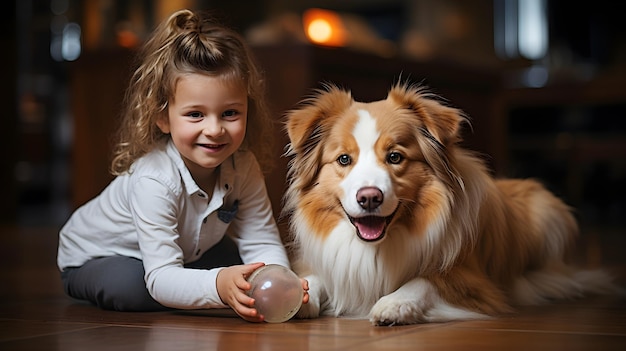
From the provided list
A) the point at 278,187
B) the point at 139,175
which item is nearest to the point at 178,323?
the point at 139,175

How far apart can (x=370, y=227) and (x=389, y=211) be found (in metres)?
0.08

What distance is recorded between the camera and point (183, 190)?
2.39 metres

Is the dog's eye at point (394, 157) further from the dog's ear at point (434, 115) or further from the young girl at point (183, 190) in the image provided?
the young girl at point (183, 190)

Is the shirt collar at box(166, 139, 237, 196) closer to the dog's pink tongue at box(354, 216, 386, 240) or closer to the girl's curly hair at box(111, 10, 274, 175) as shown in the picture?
the girl's curly hair at box(111, 10, 274, 175)

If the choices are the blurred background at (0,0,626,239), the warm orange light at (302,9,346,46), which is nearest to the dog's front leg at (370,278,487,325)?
the blurred background at (0,0,626,239)

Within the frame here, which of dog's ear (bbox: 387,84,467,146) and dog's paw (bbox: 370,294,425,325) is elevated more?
dog's ear (bbox: 387,84,467,146)

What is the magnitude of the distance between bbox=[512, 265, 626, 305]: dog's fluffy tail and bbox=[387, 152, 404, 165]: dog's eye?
0.69 meters

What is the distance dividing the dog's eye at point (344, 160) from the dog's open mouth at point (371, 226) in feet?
0.46

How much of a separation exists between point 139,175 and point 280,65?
1905mm

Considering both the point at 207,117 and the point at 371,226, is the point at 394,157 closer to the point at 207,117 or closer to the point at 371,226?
the point at 371,226

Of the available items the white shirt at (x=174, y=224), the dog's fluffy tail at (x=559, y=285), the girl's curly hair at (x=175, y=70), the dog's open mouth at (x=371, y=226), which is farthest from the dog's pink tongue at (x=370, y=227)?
the dog's fluffy tail at (x=559, y=285)

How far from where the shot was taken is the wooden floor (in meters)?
1.78

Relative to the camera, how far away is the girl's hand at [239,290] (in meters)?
2.07

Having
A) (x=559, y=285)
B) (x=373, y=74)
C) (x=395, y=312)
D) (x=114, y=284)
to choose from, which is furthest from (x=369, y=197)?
(x=373, y=74)
